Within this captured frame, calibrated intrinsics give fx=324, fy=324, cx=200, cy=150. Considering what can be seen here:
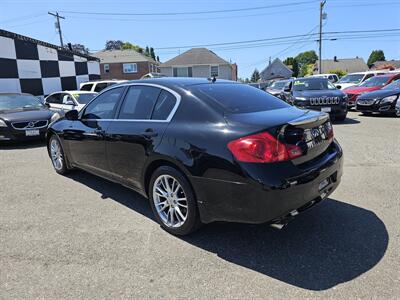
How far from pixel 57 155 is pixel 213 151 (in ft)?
11.8

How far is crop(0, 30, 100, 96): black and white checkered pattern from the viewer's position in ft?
38.4

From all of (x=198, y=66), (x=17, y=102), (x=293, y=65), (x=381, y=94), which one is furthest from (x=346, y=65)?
(x=17, y=102)

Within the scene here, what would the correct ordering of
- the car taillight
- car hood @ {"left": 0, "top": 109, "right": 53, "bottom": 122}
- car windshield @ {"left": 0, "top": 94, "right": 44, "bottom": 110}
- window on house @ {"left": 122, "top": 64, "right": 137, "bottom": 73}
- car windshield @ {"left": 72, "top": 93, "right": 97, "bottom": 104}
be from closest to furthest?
the car taillight → car hood @ {"left": 0, "top": 109, "right": 53, "bottom": 122} → car windshield @ {"left": 0, "top": 94, "right": 44, "bottom": 110} → car windshield @ {"left": 72, "top": 93, "right": 97, "bottom": 104} → window on house @ {"left": 122, "top": 64, "right": 137, "bottom": 73}

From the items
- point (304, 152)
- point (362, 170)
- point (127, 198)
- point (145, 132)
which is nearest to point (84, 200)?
point (127, 198)

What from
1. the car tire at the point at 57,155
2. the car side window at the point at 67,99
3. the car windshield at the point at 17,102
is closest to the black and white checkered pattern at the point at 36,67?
the car side window at the point at 67,99

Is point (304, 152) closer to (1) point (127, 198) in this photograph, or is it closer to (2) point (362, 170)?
(1) point (127, 198)

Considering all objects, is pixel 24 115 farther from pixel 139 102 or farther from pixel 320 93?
pixel 320 93

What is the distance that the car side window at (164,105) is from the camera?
3223mm

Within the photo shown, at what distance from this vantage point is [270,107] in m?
3.35

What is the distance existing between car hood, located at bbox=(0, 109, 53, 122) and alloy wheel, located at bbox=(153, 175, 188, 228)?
19.1 feet

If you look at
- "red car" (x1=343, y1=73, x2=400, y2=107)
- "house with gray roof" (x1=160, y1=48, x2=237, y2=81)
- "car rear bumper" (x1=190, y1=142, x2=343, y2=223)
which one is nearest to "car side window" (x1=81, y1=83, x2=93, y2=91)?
"red car" (x1=343, y1=73, x2=400, y2=107)

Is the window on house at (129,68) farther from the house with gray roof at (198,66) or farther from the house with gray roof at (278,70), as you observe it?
the house with gray roof at (278,70)

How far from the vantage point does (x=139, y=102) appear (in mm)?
3609

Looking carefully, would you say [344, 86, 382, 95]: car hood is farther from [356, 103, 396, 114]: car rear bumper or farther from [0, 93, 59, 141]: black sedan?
[0, 93, 59, 141]: black sedan
